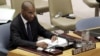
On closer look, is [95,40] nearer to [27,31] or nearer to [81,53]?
[81,53]

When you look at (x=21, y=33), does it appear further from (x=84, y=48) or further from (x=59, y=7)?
(x=59, y=7)

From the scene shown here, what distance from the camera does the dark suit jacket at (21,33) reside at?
272 cm

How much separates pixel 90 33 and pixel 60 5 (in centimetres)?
169

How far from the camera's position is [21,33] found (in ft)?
9.50

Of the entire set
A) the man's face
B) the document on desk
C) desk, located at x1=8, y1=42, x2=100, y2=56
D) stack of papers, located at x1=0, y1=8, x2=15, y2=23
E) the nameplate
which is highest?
the man's face

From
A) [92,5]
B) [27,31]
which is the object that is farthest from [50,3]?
[27,31]

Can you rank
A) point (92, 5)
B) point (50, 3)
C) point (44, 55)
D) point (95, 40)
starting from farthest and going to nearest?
1. point (92, 5)
2. point (50, 3)
3. point (95, 40)
4. point (44, 55)

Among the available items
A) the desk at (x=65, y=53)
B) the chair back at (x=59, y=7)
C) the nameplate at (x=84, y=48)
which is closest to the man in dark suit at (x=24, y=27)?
the desk at (x=65, y=53)

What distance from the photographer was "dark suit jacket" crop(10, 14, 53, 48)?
2.72m

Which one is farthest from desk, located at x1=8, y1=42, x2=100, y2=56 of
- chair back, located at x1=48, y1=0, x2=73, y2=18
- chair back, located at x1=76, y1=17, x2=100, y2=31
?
chair back, located at x1=48, y1=0, x2=73, y2=18

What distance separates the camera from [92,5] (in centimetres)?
501

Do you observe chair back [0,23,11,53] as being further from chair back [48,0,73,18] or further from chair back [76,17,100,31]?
chair back [48,0,73,18]

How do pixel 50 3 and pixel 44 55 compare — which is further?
pixel 50 3

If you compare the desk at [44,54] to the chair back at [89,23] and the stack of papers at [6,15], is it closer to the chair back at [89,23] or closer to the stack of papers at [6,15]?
the chair back at [89,23]
